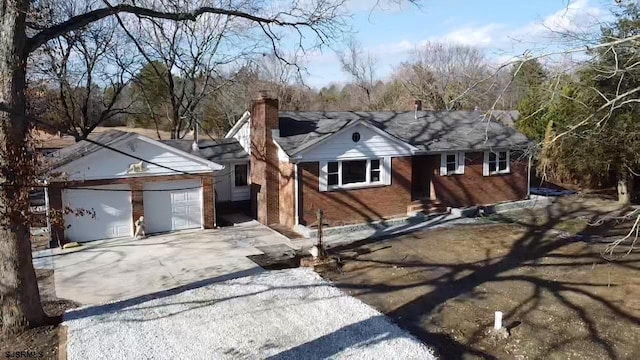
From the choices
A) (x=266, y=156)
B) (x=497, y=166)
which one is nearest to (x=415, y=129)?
(x=497, y=166)

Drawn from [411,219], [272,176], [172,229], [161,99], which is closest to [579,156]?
[411,219]

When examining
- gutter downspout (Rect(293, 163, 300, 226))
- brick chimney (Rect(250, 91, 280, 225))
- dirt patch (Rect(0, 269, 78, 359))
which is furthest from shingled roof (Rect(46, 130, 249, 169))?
dirt patch (Rect(0, 269, 78, 359))

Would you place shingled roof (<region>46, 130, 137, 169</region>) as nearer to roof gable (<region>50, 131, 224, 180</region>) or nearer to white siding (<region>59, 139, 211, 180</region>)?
roof gable (<region>50, 131, 224, 180</region>)

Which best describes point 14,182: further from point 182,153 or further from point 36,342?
point 182,153

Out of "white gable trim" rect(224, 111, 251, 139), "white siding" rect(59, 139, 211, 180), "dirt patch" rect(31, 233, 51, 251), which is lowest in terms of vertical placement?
"dirt patch" rect(31, 233, 51, 251)

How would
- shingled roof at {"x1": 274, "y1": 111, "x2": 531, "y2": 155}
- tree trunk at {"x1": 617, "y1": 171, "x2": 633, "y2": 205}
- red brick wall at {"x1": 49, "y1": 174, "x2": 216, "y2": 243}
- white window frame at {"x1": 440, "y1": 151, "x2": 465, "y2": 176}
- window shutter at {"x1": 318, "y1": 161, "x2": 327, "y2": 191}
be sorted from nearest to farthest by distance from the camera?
1. red brick wall at {"x1": 49, "y1": 174, "x2": 216, "y2": 243}
2. window shutter at {"x1": 318, "y1": 161, "x2": 327, "y2": 191}
3. shingled roof at {"x1": 274, "y1": 111, "x2": 531, "y2": 155}
4. white window frame at {"x1": 440, "y1": 151, "x2": 465, "y2": 176}
5. tree trunk at {"x1": 617, "y1": 171, "x2": 633, "y2": 205}

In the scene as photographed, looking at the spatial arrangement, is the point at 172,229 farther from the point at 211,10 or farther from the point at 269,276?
the point at 211,10

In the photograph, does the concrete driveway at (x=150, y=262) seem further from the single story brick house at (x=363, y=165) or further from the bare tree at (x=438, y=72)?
the bare tree at (x=438, y=72)

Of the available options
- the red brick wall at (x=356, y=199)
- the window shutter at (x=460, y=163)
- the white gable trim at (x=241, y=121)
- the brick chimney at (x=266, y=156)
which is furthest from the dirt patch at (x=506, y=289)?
the white gable trim at (x=241, y=121)
